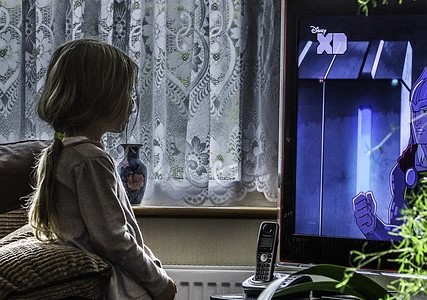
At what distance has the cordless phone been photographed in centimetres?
246

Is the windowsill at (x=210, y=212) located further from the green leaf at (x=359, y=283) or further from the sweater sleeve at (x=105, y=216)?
the green leaf at (x=359, y=283)

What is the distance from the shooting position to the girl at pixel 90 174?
2.12 meters

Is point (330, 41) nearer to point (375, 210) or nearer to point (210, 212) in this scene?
point (375, 210)

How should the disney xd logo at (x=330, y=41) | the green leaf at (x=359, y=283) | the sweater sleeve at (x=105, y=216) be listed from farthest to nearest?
the disney xd logo at (x=330, y=41)
the sweater sleeve at (x=105, y=216)
the green leaf at (x=359, y=283)

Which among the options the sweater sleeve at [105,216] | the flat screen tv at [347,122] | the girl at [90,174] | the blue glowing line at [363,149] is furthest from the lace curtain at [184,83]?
the sweater sleeve at [105,216]

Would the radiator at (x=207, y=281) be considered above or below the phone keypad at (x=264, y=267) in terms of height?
below

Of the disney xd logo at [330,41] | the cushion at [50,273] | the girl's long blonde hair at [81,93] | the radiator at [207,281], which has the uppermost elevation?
the disney xd logo at [330,41]

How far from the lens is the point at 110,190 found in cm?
213

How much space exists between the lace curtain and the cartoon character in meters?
0.52

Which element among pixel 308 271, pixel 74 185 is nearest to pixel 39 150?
pixel 74 185

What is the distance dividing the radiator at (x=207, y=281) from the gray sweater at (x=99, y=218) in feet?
2.34

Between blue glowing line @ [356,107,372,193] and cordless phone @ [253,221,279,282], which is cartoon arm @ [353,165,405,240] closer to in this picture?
blue glowing line @ [356,107,372,193]

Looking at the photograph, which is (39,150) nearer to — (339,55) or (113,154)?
(113,154)

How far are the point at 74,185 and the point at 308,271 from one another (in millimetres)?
1472
